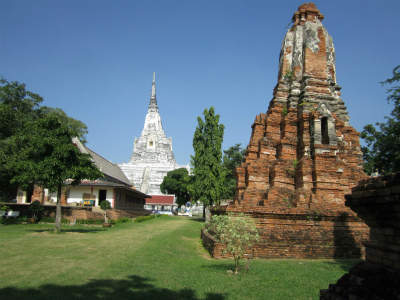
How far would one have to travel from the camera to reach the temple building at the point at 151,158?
6900 centimetres

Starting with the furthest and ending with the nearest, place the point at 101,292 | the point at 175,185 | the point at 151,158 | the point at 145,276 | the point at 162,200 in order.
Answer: the point at 151,158 → the point at 175,185 → the point at 162,200 → the point at 145,276 → the point at 101,292

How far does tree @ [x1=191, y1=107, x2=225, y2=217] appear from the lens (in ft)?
93.0

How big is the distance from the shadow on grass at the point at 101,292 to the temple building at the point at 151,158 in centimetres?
6067

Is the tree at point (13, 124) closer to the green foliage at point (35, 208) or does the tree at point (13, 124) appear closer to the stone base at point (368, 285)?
the green foliage at point (35, 208)

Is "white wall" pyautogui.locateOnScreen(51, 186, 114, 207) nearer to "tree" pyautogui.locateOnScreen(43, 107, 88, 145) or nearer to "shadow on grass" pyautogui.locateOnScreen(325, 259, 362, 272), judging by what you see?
"tree" pyautogui.locateOnScreen(43, 107, 88, 145)

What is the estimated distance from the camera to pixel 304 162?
10.7 m

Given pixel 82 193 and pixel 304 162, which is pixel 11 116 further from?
pixel 304 162

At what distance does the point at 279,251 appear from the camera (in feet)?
29.7

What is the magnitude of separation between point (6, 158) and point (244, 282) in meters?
18.0

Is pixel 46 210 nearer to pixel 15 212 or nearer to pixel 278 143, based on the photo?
pixel 15 212

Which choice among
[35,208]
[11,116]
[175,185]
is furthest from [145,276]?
[175,185]

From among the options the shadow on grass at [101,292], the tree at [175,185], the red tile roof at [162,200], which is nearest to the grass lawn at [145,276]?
the shadow on grass at [101,292]

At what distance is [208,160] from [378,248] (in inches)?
1016

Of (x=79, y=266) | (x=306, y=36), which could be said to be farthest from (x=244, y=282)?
(x=306, y=36)
